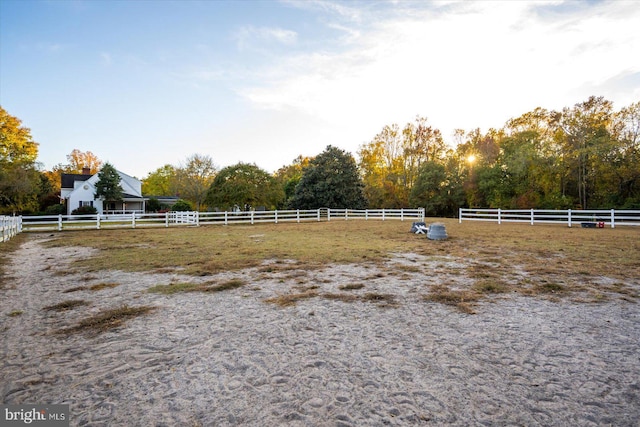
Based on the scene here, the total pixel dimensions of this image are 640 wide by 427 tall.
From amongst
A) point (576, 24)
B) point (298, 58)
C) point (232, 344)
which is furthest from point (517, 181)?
point (232, 344)

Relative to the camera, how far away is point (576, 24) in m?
11.9

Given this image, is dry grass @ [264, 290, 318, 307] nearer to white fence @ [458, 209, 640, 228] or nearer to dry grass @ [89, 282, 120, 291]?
dry grass @ [89, 282, 120, 291]

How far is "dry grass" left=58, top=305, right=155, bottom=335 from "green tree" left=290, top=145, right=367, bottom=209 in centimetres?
2779

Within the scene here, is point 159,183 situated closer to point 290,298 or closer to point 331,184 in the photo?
point 331,184

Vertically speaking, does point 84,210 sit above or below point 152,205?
below

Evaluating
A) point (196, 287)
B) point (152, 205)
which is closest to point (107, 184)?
point (152, 205)

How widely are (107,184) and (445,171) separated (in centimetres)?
4059

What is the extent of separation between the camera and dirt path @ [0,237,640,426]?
6.88 ft

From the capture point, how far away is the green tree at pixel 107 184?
119 feet

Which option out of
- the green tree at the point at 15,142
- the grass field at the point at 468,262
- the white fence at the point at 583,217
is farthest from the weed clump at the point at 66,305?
the green tree at the point at 15,142

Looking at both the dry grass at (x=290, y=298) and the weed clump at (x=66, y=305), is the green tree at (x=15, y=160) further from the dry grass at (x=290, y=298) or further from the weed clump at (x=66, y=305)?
the dry grass at (x=290, y=298)

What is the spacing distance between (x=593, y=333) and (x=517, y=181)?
33.5 m

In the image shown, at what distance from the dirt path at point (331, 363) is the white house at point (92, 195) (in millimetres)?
39546

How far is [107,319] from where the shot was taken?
3.93m
